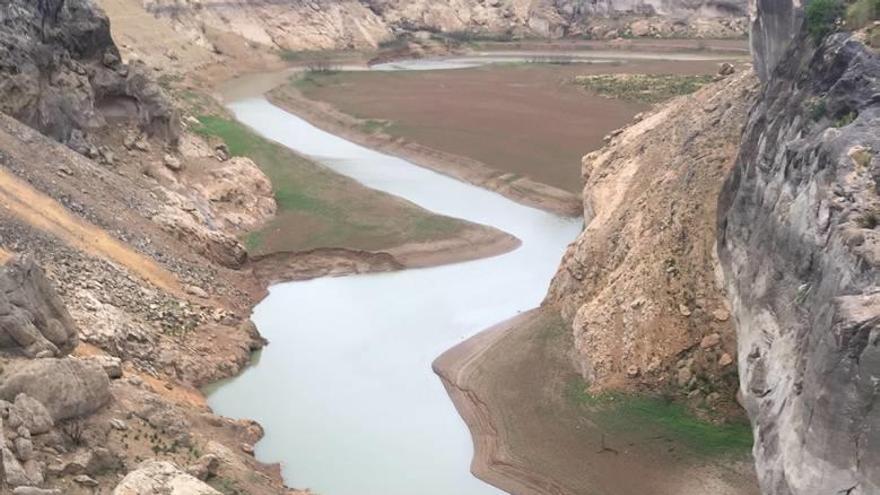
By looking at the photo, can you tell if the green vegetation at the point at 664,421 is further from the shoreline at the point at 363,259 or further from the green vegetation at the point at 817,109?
the shoreline at the point at 363,259

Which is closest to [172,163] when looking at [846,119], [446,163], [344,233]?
[344,233]

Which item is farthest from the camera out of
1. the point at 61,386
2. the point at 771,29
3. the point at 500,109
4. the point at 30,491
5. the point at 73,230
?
the point at 500,109

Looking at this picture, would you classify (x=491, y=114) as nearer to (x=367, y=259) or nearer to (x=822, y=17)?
(x=367, y=259)

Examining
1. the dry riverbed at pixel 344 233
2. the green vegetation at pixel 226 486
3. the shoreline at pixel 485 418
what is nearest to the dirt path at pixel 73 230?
the dry riverbed at pixel 344 233

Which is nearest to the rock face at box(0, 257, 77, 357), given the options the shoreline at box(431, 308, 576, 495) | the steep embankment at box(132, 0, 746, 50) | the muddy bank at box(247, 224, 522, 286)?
the shoreline at box(431, 308, 576, 495)

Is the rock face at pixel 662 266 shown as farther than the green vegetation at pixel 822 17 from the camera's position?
Yes

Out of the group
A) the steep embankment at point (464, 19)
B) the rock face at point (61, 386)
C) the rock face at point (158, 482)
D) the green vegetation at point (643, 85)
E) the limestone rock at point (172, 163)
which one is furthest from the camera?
the steep embankment at point (464, 19)
